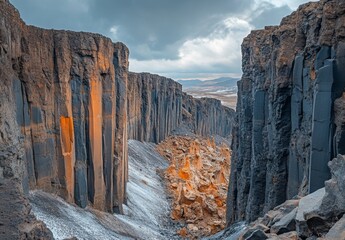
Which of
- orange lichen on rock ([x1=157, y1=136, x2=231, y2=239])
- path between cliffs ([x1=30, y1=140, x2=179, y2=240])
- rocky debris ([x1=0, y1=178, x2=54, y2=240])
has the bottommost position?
orange lichen on rock ([x1=157, y1=136, x2=231, y2=239])

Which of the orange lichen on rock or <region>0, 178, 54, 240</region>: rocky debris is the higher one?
<region>0, 178, 54, 240</region>: rocky debris

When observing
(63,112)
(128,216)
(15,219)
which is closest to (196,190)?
(128,216)

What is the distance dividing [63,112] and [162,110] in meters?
39.0

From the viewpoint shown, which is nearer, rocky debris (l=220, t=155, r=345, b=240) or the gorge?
rocky debris (l=220, t=155, r=345, b=240)

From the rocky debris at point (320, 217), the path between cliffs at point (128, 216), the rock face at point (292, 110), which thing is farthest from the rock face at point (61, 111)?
the rocky debris at point (320, 217)

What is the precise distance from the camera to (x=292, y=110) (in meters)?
13.4

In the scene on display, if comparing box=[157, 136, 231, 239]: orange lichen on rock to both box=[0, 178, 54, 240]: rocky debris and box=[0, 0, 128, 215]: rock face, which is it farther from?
box=[0, 178, 54, 240]: rocky debris

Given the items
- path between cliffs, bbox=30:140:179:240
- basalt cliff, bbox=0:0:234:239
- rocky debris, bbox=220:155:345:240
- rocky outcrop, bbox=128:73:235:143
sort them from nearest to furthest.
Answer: rocky debris, bbox=220:155:345:240 → basalt cliff, bbox=0:0:234:239 → path between cliffs, bbox=30:140:179:240 → rocky outcrop, bbox=128:73:235:143

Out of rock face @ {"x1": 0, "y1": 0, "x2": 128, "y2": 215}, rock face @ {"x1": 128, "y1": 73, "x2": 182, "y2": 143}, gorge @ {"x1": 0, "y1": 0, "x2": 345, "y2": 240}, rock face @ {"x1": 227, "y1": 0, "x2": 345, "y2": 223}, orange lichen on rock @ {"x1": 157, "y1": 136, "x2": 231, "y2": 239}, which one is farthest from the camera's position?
rock face @ {"x1": 128, "y1": 73, "x2": 182, "y2": 143}

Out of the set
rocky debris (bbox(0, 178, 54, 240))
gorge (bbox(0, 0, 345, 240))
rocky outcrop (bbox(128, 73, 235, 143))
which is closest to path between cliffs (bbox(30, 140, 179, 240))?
gorge (bbox(0, 0, 345, 240))

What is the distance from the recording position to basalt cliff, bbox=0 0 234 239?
40.9ft

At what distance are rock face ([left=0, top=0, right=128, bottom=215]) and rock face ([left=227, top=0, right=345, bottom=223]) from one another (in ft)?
26.7

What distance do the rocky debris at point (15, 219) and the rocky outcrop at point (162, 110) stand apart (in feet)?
104

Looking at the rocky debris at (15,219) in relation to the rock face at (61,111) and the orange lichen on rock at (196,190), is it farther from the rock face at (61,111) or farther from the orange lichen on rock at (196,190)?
the orange lichen on rock at (196,190)
